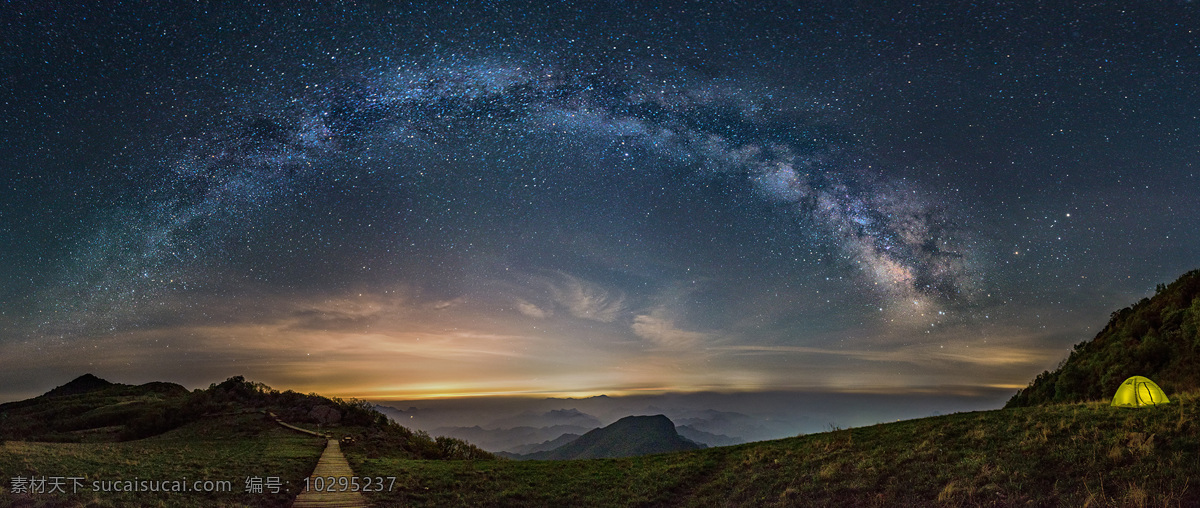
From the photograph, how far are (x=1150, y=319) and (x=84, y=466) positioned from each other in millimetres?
64411

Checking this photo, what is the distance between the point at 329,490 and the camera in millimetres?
18328

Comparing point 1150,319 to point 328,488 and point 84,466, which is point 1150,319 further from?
point 84,466

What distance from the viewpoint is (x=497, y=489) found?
1959cm

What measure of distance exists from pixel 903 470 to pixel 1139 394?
1408cm

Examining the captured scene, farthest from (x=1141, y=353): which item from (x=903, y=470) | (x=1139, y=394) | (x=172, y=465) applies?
(x=172, y=465)

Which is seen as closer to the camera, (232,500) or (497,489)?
(232,500)

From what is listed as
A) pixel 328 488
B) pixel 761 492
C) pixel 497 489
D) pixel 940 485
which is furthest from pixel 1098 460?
pixel 328 488

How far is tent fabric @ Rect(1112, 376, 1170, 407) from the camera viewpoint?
66.2ft

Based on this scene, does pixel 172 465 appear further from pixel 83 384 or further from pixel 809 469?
pixel 83 384

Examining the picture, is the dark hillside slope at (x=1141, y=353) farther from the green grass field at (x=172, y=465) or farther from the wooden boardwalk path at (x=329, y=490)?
the green grass field at (x=172, y=465)

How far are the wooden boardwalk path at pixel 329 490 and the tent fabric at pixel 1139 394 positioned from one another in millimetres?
29135

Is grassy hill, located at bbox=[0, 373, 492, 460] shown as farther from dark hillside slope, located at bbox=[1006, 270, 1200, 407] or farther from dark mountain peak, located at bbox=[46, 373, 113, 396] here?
dark hillside slope, located at bbox=[1006, 270, 1200, 407]

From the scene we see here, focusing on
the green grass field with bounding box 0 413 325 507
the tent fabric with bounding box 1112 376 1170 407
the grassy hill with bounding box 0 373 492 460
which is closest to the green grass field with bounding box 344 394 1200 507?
the tent fabric with bounding box 1112 376 1170 407

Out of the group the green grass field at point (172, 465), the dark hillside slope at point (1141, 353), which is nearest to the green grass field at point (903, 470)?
the green grass field at point (172, 465)
